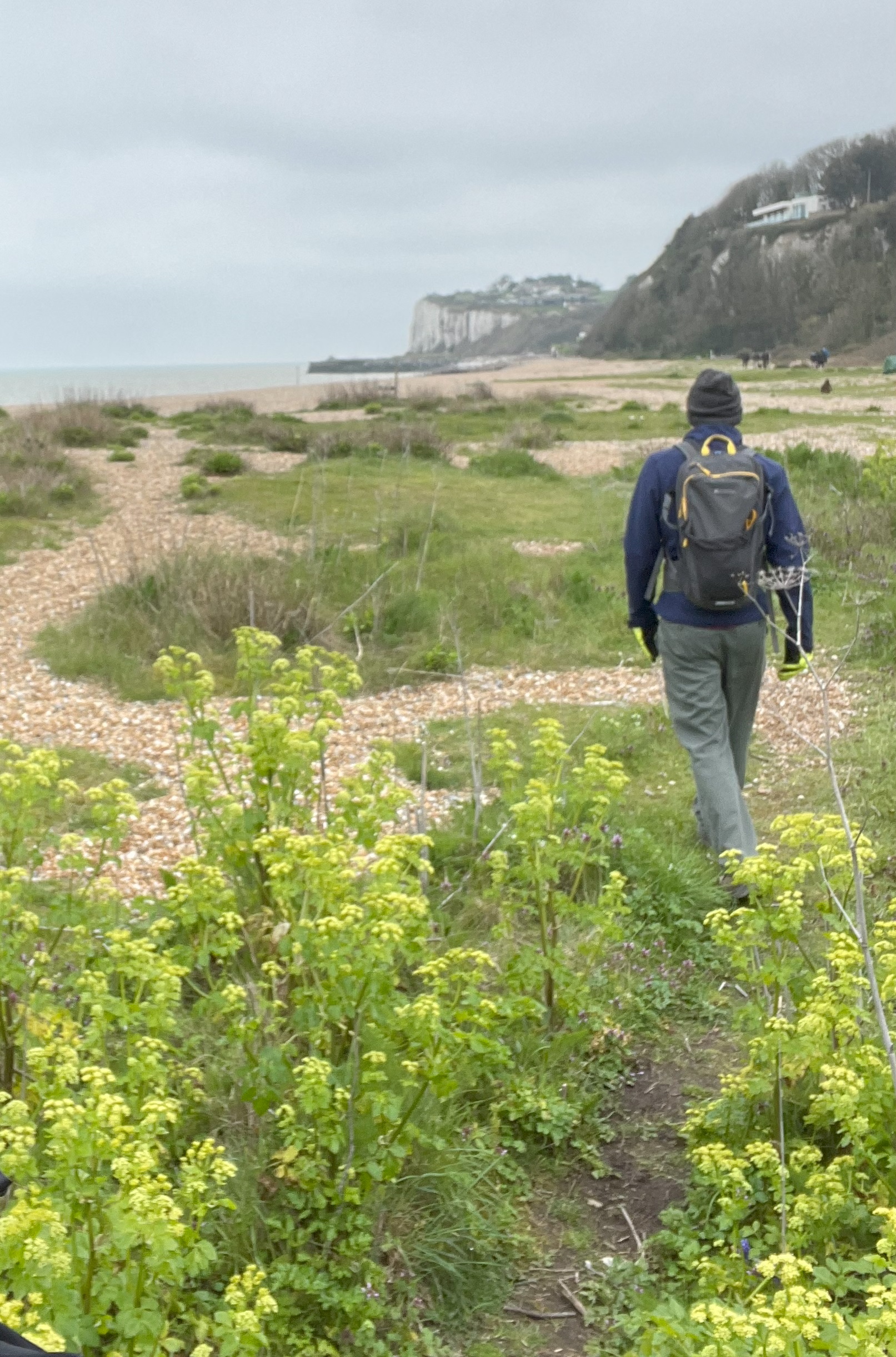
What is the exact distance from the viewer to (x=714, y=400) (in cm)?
484

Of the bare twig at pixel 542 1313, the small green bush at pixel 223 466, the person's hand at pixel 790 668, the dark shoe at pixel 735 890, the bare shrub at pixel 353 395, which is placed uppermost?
the bare shrub at pixel 353 395

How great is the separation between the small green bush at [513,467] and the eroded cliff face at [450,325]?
134 meters

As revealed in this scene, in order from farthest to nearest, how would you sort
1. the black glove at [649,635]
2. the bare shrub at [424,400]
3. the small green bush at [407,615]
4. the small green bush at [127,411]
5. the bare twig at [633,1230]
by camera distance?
the bare shrub at [424,400]
the small green bush at [127,411]
the small green bush at [407,615]
the black glove at [649,635]
the bare twig at [633,1230]

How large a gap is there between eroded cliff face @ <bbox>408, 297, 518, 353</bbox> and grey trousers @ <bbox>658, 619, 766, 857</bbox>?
149059 mm

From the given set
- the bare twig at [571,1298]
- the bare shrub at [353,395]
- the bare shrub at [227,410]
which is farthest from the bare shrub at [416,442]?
the bare twig at [571,1298]

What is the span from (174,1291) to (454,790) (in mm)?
4047

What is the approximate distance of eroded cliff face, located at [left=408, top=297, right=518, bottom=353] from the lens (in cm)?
15175

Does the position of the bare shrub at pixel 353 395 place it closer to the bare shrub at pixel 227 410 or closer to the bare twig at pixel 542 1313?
the bare shrub at pixel 227 410

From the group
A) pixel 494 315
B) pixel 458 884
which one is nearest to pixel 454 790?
pixel 458 884

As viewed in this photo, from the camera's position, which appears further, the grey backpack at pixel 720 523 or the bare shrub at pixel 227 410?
the bare shrub at pixel 227 410

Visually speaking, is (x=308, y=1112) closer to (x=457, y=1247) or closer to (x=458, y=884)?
(x=457, y=1247)

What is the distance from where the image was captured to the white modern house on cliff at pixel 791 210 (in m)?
81.2

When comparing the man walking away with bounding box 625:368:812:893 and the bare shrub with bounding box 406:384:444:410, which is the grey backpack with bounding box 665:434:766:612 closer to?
the man walking away with bounding box 625:368:812:893

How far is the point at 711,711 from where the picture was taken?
511cm
